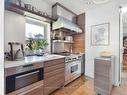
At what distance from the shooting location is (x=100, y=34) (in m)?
3.36

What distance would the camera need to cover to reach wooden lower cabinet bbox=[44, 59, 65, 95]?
214 cm

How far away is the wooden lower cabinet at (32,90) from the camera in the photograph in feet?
5.32

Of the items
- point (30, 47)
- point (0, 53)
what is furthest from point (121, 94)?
point (0, 53)

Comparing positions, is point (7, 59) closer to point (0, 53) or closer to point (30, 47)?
point (30, 47)

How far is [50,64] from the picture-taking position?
7.30 ft

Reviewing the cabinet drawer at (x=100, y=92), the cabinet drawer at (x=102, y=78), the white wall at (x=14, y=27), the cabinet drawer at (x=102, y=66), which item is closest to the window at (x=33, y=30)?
the white wall at (x=14, y=27)

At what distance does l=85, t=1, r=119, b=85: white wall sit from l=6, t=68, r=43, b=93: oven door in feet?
7.03

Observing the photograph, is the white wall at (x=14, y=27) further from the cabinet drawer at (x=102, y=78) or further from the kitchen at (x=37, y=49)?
the cabinet drawer at (x=102, y=78)

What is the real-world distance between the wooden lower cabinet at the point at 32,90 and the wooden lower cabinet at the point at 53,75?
145mm

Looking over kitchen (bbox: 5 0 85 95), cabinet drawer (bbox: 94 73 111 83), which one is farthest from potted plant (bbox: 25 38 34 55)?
cabinet drawer (bbox: 94 73 111 83)

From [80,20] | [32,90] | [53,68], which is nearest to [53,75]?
[53,68]

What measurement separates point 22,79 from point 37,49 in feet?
3.97

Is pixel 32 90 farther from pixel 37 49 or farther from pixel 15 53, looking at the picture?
pixel 37 49

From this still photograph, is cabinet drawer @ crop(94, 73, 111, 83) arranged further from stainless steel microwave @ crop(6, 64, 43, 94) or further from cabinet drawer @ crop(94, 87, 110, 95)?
stainless steel microwave @ crop(6, 64, 43, 94)
